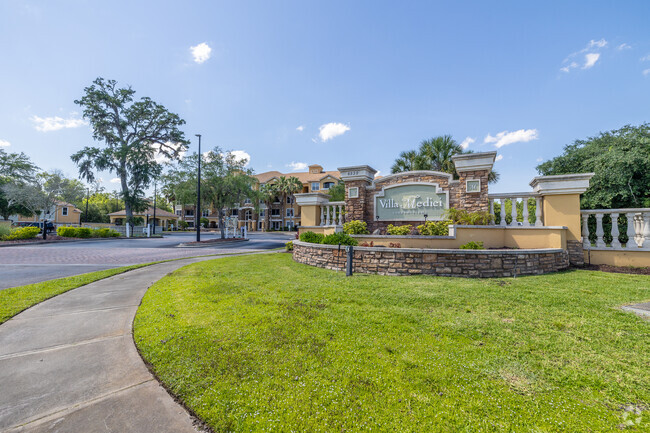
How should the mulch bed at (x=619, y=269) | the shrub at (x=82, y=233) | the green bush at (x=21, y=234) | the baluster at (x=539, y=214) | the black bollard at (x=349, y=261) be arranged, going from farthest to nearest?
1. the shrub at (x=82, y=233)
2. the green bush at (x=21, y=234)
3. the baluster at (x=539, y=214)
4. the black bollard at (x=349, y=261)
5. the mulch bed at (x=619, y=269)

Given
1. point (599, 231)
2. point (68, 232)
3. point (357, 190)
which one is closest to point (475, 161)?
point (599, 231)

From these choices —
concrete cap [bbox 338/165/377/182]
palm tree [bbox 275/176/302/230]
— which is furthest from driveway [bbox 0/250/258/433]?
palm tree [bbox 275/176/302/230]

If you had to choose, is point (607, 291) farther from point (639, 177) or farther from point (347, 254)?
point (639, 177)

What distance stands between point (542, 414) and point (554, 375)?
70 cm

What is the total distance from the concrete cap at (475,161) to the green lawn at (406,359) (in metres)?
4.71

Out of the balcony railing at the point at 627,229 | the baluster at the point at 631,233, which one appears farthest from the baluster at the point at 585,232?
the baluster at the point at 631,233

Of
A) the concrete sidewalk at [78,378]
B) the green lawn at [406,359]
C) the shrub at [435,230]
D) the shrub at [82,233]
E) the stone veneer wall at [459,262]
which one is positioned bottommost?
the concrete sidewalk at [78,378]

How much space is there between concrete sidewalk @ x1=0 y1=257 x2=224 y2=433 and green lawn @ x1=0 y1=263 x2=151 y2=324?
28 cm

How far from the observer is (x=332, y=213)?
11711mm

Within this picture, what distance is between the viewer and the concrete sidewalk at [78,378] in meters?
2.00

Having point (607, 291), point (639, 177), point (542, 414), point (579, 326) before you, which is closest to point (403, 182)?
point (607, 291)

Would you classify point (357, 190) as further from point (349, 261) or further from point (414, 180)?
point (349, 261)

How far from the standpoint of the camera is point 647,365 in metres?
2.58

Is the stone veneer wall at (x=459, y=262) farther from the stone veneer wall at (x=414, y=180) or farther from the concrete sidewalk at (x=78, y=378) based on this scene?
the concrete sidewalk at (x=78, y=378)
